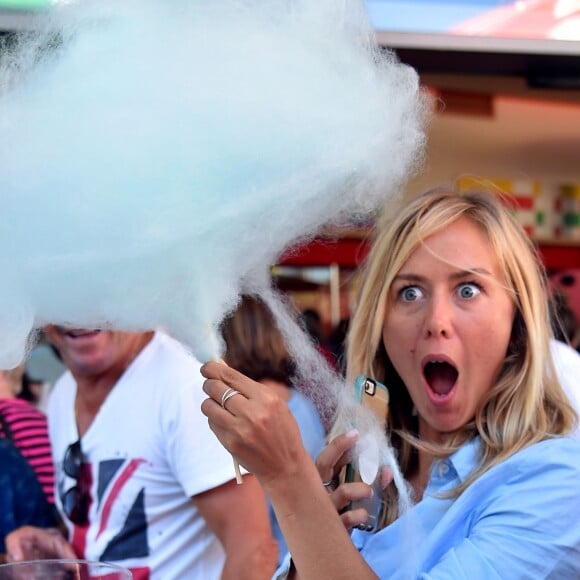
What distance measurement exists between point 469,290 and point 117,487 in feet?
2.98

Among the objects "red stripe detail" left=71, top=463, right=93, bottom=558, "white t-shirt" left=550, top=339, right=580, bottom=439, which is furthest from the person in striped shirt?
"white t-shirt" left=550, top=339, right=580, bottom=439

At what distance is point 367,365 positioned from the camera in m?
1.64

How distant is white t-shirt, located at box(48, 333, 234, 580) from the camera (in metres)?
1.76

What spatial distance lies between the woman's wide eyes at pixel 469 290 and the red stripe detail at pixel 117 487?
0.82m

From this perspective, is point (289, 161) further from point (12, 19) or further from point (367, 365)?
point (12, 19)

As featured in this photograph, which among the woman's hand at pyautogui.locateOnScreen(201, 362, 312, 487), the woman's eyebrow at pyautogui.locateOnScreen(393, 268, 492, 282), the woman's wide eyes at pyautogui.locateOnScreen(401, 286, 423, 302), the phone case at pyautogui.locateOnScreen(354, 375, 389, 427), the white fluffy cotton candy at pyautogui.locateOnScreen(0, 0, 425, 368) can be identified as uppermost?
the white fluffy cotton candy at pyautogui.locateOnScreen(0, 0, 425, 368)

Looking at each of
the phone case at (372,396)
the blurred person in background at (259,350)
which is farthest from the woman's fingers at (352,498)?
the blurred person in background at (259,350)

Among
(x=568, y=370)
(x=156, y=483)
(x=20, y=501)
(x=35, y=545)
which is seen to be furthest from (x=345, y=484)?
(x=20, y=501)

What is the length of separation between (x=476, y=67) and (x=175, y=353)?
1.61 metres

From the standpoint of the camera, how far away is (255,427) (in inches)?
43.1

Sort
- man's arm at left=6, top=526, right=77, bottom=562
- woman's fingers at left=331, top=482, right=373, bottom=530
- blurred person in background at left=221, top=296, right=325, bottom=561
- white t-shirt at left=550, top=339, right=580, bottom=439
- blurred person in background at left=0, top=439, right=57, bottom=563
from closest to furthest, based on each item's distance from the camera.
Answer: woman's fingers at left=331, top=482, right=373, bottom=530, white t-shirt at left=550, top=339, right=580, bottom=439, man's arm at left=6, top=526, right=77, bottom=562, blurred person in background at left=0, top=439, right=57, bottom=563, blurred person in background at left=221, top=296, right=325, bottom=561

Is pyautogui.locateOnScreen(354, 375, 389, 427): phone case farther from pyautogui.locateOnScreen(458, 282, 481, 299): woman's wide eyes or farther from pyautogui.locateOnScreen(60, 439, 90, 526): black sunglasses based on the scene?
pyautogui.locateOnScreen(60, 439, 90, 526): black sunglasses

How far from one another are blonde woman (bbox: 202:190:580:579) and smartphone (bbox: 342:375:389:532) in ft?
0.09

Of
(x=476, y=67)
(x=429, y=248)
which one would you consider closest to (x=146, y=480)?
(x=429, y=248)
